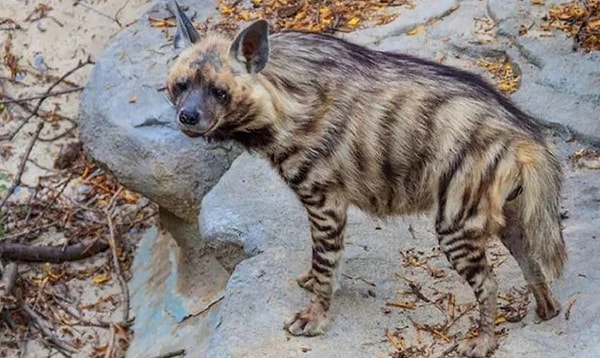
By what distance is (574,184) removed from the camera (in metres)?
5.15

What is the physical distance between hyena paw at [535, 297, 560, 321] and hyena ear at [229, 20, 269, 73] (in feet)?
4.45

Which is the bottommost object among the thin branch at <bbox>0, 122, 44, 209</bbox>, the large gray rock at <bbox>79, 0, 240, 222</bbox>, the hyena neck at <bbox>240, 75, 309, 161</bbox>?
the thin branch at <bbox>0, 122, 44, 209</bbox>

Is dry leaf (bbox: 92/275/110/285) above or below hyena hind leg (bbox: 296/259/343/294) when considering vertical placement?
below

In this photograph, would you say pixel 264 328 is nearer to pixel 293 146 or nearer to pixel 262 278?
pixel 262 278

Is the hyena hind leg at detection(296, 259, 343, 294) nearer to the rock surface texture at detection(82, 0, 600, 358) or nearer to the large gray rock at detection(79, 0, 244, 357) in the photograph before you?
the rock surface texture at detection(82, 0, 600, 358)

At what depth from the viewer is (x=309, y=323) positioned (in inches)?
171

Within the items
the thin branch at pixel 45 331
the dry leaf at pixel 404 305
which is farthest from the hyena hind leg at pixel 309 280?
the thin branch at pixel 45 331

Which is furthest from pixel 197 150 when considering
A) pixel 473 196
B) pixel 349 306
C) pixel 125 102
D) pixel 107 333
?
pixel 473 196

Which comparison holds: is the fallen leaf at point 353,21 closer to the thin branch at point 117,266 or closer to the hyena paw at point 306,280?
the thin branch at point 117,266

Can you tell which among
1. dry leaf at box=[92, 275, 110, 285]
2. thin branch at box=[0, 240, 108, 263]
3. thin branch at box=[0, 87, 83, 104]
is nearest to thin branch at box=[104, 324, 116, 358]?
dry leaf at box=[92, 275, 110, 285]

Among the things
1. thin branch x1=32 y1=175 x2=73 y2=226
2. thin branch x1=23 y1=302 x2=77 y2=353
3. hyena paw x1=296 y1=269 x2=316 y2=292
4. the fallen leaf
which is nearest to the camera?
hyena paw x1=296 y1=269 x2=316 y2=292

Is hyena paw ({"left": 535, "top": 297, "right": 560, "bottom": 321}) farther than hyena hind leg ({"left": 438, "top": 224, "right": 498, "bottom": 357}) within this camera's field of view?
Yes

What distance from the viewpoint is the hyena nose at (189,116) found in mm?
3904

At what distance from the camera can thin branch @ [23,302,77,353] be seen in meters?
6.43
